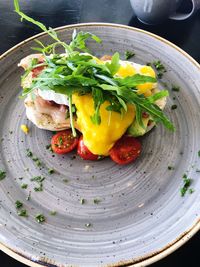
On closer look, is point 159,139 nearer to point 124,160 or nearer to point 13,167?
point 124,160

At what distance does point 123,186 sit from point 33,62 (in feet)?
3.47

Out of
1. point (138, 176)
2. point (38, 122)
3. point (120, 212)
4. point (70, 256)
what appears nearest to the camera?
point (70, 256)

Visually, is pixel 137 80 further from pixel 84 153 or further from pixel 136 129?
pixel 84 153

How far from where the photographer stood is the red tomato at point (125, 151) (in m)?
2.47

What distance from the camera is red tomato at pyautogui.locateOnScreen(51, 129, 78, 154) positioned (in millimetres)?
2551

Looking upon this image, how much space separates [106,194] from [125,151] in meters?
0.32

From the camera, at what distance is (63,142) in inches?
101

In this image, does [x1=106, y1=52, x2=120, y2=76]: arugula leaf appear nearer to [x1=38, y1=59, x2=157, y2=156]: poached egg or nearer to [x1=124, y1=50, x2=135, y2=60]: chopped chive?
[x1=38, y1=59, x2=157, y2=156]: poached egg

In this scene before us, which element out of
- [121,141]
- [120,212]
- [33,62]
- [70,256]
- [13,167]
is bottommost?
[70,256]

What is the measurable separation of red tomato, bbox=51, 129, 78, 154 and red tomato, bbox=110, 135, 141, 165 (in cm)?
29

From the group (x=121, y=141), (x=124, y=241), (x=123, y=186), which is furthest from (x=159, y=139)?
(x=124, y=241)

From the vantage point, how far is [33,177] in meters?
2.48

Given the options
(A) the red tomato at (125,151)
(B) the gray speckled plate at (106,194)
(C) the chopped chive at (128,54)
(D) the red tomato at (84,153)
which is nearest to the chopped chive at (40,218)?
(B) the gray speckled plate at (106,194)

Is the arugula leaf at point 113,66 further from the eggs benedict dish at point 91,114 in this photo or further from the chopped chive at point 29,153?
the chopped chive at point 29,153
